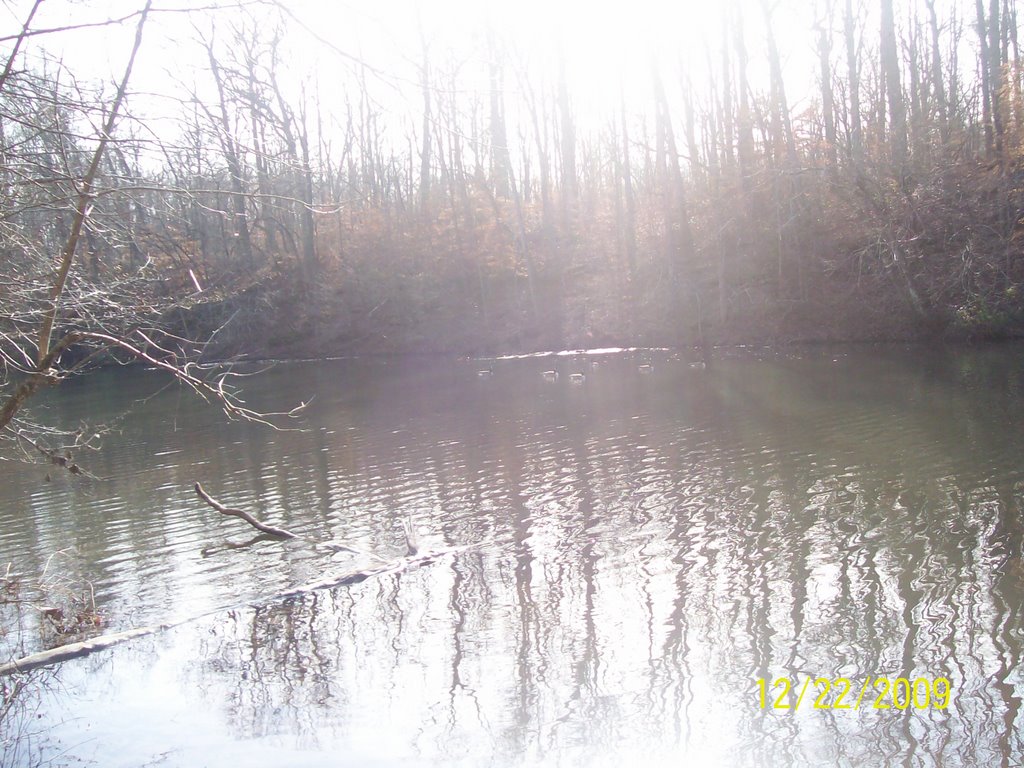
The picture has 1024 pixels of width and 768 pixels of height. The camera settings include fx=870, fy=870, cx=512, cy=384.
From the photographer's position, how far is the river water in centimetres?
565

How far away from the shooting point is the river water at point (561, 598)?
565 centimetres

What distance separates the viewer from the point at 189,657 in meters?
7.23

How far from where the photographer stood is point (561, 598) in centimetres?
812

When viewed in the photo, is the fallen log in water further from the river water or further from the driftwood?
the river water

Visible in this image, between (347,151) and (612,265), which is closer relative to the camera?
(612,265)

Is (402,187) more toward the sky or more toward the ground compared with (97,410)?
more toward the sky

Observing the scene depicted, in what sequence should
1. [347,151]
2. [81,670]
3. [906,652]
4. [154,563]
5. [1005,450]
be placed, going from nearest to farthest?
1. [906,652]
2. [81,670]
3. [154,563]
4. [1005,450]
5. [347,151]

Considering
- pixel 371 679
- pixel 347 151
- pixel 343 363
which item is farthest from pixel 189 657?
pixel 347 151

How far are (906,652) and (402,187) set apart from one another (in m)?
51.2

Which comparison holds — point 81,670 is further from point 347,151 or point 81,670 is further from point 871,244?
point 347,151
